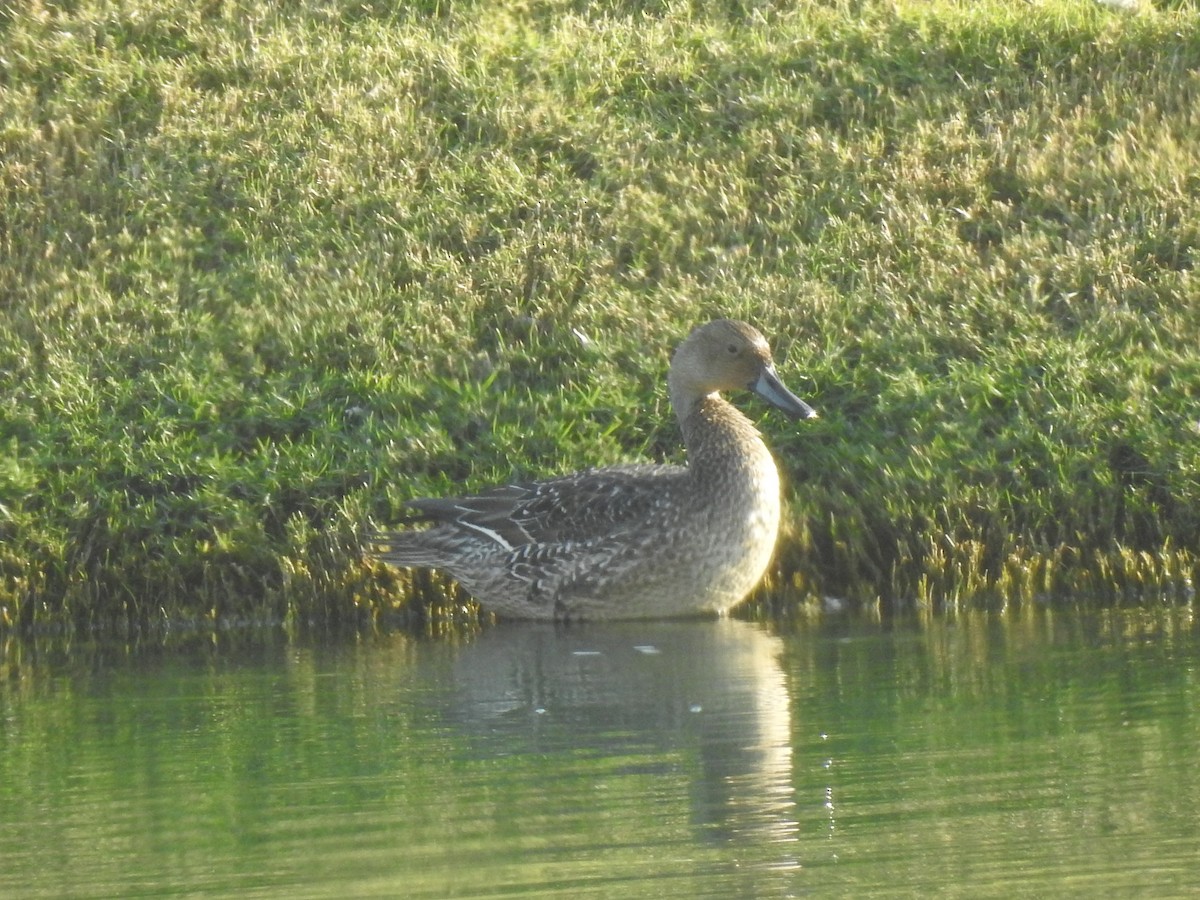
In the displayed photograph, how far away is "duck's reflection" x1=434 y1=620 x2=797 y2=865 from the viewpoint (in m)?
5.21

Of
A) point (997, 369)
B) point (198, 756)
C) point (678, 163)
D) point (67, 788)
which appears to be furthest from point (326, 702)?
point (678, 163)

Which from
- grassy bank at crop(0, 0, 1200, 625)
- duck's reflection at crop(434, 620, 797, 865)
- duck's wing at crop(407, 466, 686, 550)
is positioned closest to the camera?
duck's reflection at crop(434, 620, 797, 865)

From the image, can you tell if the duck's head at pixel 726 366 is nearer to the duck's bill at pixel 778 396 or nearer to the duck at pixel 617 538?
the duck's bill at pixel 778 396

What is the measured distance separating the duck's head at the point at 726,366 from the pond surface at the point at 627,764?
133 cm

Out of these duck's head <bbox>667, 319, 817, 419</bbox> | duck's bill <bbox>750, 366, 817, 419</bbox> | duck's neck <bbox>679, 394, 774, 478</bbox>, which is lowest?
duck's neck <bbox>679, 394, 774, 478</bbox>

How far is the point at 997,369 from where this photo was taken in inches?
372

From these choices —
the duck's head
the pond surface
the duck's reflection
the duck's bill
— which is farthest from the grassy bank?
the duck's reflection

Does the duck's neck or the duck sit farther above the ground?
the duck's neck

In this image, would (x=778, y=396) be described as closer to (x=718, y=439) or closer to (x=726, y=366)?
(x=726, y=366)

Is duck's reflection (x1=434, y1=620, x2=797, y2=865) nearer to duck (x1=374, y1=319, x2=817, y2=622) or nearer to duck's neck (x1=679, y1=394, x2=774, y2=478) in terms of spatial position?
duck (x1=374, y1=319, x2=817, y2=622)

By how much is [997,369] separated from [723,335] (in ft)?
4.37

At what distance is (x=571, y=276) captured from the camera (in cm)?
1060

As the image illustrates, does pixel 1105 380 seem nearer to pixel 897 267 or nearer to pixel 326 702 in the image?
pixel 897 267

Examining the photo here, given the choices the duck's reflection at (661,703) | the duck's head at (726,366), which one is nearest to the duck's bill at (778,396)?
the duck's head at (726,366)
